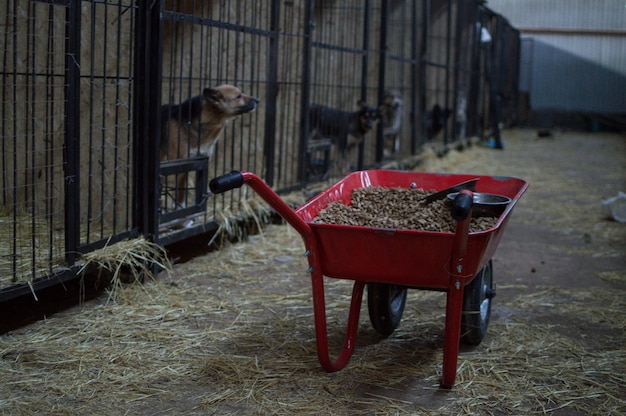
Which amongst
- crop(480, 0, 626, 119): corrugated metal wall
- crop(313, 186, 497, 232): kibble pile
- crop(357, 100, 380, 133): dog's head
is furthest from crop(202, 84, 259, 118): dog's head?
crop(480, 0, 626, 119): corrugated metal wall

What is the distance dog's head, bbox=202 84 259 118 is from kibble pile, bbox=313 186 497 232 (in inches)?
77.7

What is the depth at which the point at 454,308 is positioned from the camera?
308 cm

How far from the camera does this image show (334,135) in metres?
8.19

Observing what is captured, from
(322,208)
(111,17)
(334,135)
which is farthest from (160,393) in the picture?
(334,135)

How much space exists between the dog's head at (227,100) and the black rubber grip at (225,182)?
2.79 meters

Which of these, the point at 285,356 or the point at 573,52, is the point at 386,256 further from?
the point at 573,52

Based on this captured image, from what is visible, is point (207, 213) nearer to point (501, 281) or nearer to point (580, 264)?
point (501, 281)

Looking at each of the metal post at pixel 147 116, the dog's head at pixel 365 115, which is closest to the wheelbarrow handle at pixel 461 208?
the metal post at pixel 147 116

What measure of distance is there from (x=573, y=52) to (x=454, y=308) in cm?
2270

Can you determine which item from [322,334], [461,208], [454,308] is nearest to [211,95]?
[322,334]

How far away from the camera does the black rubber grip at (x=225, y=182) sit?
2.66 m

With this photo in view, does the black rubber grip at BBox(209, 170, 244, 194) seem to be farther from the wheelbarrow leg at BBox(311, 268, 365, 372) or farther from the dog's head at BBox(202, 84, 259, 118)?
the dog's head at BBox(202, 84, 259, 118)

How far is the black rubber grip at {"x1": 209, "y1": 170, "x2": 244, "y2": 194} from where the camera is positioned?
2658mm

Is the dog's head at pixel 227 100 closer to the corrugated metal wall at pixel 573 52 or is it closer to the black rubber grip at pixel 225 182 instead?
the black rubber grip at pixel 225 182
